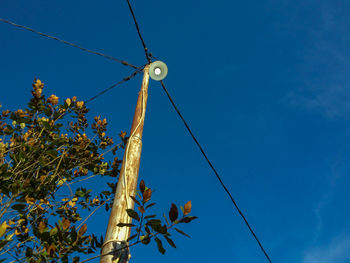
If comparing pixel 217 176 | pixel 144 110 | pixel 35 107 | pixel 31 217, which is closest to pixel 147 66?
pixel 144 110

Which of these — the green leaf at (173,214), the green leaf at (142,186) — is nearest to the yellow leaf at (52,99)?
the green leaf at (142,186)

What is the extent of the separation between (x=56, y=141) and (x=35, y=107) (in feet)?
2.41

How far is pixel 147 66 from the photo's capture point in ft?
13.1

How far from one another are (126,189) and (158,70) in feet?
6.57

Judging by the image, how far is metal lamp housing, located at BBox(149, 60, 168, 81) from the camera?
12.3ft

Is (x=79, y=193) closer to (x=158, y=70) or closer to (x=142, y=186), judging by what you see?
(x=158, y=70)

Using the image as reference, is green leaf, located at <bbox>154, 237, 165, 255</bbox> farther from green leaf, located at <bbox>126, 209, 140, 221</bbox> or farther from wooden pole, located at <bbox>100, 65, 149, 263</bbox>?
wooden pole, located at <bbox>100, 65, 149, 263</bbox>

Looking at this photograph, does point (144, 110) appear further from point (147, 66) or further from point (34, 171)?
point (34, 171)

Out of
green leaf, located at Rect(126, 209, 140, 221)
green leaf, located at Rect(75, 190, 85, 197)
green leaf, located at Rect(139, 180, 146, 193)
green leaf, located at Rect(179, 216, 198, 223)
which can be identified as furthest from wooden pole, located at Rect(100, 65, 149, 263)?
green leaf, located at Rect(75, 190, 85, 197)

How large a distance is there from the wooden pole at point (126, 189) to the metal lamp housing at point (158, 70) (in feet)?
1.00

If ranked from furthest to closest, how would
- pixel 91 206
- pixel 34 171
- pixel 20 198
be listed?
1. pixel 91 206
2. pixel 34 171
3. pixel 20 198

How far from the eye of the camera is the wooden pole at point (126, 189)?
2.16 metres

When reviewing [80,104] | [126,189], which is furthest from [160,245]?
[80,104]

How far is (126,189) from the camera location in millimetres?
2529
